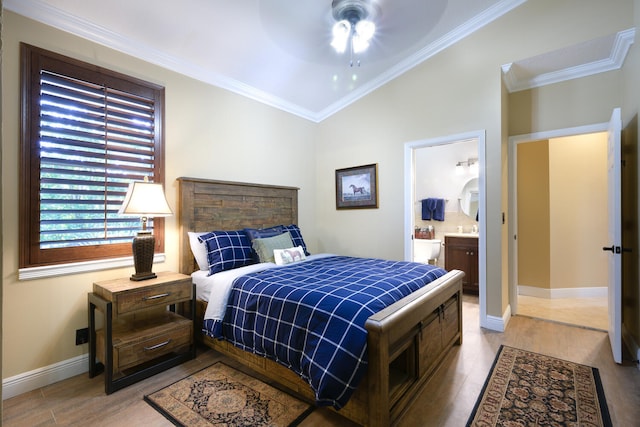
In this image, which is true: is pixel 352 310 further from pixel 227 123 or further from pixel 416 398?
pixel 227 123

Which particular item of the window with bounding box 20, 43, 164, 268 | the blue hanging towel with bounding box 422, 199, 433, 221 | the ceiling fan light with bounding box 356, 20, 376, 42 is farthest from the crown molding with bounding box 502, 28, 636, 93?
the window with bounding box 20, 43, 164, 268

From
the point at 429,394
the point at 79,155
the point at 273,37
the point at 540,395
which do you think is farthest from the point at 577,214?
the point at 79,155

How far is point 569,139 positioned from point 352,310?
14.0 ft

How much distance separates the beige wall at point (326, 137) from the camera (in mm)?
2340

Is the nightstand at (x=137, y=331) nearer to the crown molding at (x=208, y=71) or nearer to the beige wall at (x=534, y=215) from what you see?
the crown molding at (x=208, y=71)

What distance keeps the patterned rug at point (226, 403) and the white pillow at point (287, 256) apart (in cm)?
103

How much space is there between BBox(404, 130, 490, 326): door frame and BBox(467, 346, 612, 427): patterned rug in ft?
2.68

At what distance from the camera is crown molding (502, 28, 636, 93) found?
2787 mm

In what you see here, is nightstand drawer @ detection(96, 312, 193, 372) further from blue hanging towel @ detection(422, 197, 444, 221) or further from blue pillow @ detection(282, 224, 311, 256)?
blue hanging towel @ detection(422, 197, 444, 221)

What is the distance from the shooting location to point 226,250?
301 cm

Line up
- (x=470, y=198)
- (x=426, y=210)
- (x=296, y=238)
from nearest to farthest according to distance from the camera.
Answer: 1. (x=296, y=238)
2. (x=470, y=198)
3. (x=426, y=210)

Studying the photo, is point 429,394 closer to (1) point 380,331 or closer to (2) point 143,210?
(1) point 380,331

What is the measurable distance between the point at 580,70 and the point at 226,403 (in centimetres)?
435

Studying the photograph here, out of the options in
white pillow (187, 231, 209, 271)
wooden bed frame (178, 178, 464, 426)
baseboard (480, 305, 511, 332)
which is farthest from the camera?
baseboard (480, 305, 511, 332)
